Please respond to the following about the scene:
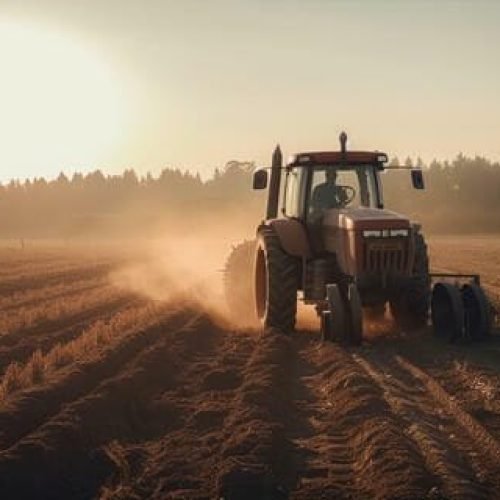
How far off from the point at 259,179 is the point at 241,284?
Answer: 269cm

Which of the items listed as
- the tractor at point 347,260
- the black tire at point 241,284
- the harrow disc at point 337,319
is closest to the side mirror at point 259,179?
the tractor at point 347,260

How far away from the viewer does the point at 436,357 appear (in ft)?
35.5

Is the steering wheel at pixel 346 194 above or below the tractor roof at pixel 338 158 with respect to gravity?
below

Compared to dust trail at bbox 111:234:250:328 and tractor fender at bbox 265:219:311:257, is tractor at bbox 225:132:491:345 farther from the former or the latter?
dust trail at bbox 111:234:250:328

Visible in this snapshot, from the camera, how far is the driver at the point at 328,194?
1343cm

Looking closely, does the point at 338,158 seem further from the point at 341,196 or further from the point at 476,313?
the point at 476,313

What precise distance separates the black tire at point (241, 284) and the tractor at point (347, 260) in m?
1.11

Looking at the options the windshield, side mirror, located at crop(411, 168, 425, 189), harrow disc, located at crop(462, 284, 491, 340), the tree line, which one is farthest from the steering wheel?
the tree line

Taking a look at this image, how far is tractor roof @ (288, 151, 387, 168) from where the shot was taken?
13.2m

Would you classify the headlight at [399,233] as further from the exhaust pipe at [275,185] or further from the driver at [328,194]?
the exhaust pipe at [275,185]

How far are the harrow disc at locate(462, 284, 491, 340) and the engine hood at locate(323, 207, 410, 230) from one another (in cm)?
126

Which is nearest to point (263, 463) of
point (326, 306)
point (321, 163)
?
point (326, 306)

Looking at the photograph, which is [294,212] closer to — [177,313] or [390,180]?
[177,313]

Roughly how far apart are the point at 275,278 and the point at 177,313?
370 cm
